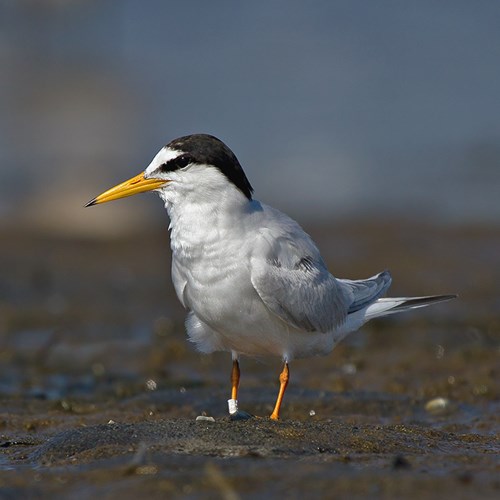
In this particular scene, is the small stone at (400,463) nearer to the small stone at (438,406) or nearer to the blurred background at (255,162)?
the small stone at (438,406)

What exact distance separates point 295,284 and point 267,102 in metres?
14.9

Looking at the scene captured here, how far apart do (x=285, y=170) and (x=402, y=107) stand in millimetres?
3127

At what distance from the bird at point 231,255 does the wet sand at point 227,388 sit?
609 mm

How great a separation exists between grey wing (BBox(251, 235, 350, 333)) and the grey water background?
8.40 meters

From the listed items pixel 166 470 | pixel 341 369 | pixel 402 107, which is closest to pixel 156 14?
pixel 402 107

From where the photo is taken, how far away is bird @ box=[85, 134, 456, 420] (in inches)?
202

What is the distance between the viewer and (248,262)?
5129 millimetres

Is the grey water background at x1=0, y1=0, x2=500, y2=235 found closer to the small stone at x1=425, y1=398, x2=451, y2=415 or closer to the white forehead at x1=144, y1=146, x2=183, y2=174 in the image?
the small stone at x1=425, y1=398, x2=451, y2=415

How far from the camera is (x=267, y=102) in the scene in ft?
65.5

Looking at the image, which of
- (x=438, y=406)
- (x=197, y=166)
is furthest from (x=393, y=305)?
(x=197, y=166)

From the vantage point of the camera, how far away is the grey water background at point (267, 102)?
14797 mm

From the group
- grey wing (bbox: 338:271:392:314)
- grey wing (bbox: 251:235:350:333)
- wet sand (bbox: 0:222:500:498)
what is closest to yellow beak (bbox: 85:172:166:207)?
grey wing (bbox: 251:235:350:333)

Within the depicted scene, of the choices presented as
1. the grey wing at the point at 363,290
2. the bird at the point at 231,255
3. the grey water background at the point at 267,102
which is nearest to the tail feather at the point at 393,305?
the grey wing at the point at 363,290

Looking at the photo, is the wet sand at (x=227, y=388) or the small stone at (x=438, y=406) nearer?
the wet sand at (x=227, y=388)
